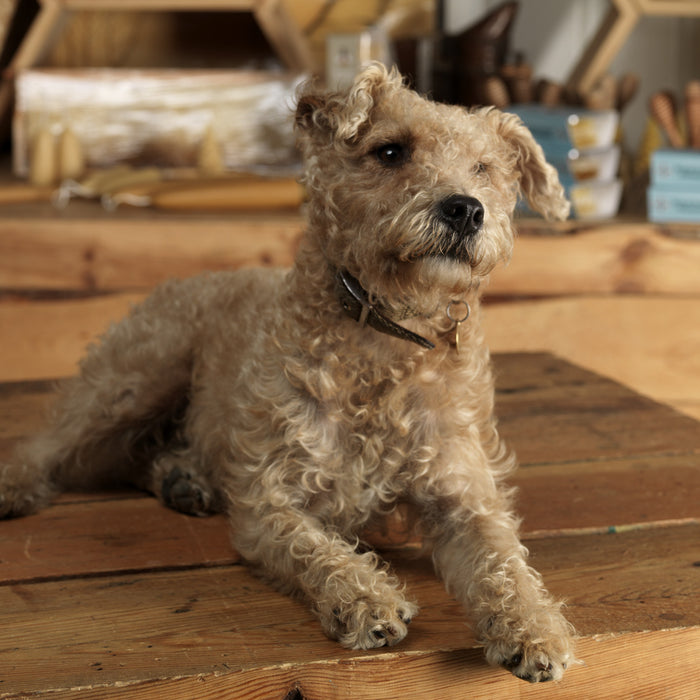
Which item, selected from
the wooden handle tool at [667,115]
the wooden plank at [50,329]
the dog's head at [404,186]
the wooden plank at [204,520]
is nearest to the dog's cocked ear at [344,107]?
the dog's head at [404,186]

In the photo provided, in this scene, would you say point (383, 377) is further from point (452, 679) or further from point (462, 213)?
point (452, 679)

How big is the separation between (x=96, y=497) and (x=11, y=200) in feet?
5.08

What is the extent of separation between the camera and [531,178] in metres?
1.42

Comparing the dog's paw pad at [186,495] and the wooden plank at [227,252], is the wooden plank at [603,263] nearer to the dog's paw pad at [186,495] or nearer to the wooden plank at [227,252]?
the wooden plank at [227,252]

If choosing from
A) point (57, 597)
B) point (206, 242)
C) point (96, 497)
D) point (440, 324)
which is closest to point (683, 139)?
point (206, 242)

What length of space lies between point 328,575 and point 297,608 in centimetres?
8

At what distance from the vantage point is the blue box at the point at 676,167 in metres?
2.75

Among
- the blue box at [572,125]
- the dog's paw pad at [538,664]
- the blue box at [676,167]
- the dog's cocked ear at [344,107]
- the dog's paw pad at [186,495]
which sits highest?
the dog's cocked ear at [344,107]

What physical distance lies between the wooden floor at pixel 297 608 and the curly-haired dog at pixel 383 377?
4cm

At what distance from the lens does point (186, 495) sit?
1487 millimetres

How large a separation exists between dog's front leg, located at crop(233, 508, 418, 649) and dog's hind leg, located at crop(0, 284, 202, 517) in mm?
389

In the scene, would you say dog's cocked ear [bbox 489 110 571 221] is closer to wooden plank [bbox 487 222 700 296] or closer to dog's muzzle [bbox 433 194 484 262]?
dog's muzzle [bbox 433 194 484 262]

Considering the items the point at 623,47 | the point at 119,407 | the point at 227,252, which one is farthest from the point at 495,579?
the point at 623,47

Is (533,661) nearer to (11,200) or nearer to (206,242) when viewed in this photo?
(206,242)
